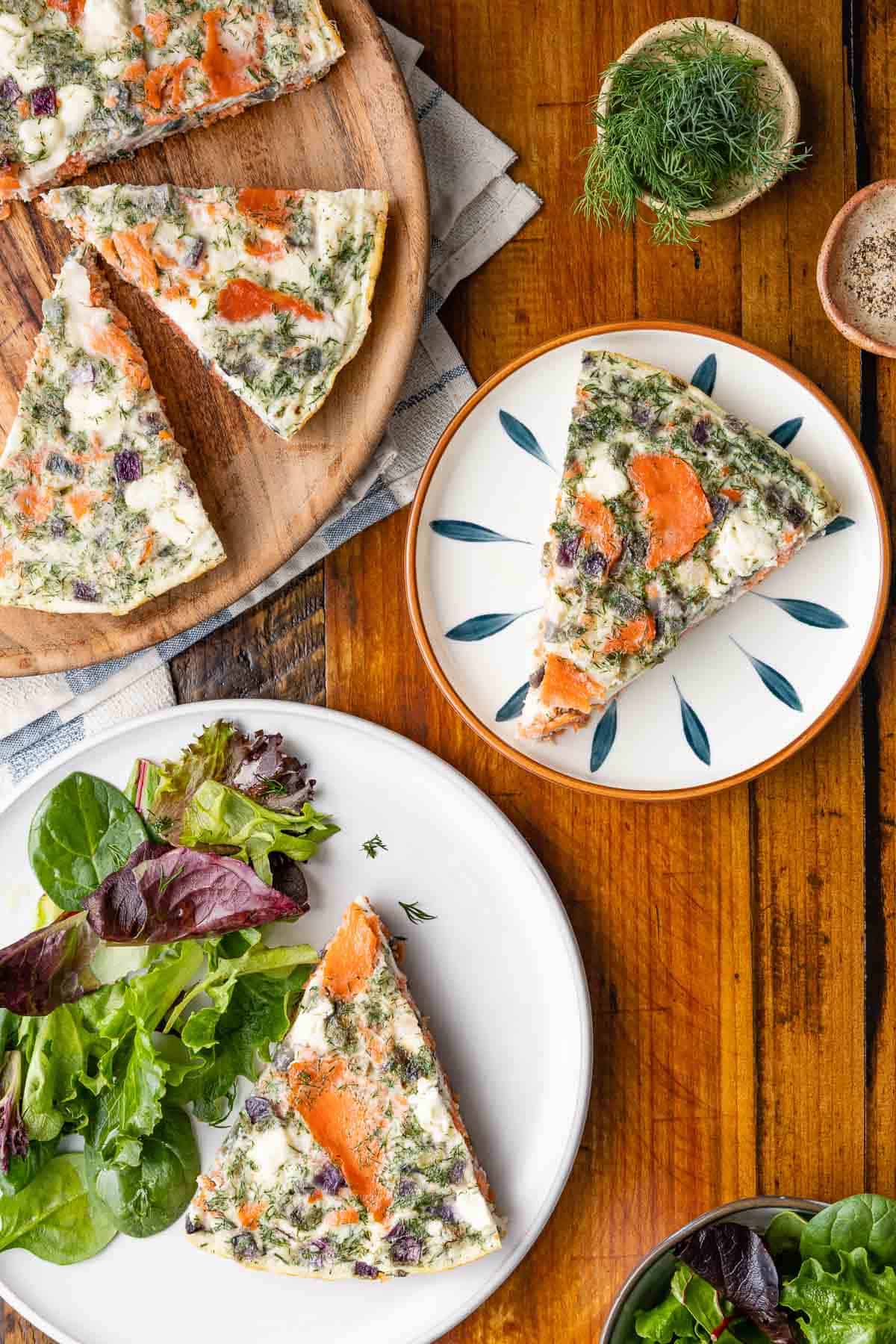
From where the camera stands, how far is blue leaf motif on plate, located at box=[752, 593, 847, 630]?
3.30 m

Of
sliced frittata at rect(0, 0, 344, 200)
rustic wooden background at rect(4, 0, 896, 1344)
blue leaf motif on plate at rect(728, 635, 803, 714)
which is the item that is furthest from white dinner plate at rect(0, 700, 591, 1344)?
sliced frittata at rect(0, 0, 344, 200)

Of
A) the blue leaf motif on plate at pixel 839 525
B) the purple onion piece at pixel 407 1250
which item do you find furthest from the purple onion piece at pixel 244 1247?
the blue leaf motif on plate at pixel 839 525

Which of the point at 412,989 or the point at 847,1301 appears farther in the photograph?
the point at 412,989

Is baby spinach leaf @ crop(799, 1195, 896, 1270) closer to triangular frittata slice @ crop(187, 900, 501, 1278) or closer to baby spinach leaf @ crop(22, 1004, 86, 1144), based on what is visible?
triangular frittata slice @ crop(187, 900, 501, 1278)

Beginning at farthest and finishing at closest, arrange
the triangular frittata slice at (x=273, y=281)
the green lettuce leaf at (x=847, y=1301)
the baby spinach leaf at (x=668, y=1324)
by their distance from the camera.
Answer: the triangular frittata slice at (x=273, y=281) → the baby spinach leaf at (x=668, y=1324) → the green lettuce leaf at (x=847, y=1301)

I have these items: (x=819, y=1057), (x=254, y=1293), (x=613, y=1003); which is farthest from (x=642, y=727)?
(x=254, y=1293)

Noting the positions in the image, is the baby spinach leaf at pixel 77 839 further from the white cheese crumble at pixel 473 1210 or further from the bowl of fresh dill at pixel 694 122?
the bowl of fresh dill at pixel 694 122

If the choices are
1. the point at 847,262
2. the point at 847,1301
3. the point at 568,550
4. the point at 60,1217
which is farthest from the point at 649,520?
the point at 60,1217

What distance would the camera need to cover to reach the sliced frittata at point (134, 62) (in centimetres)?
309

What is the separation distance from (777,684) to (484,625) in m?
0.81

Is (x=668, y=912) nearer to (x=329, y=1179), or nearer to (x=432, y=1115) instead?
(x=432, y=1115)

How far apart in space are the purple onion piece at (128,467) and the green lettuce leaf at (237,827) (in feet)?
2.73

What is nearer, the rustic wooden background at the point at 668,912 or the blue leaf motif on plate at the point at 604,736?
the blue leaf motif on plate at the point at 604,736

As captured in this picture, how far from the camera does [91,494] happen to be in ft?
10.4
